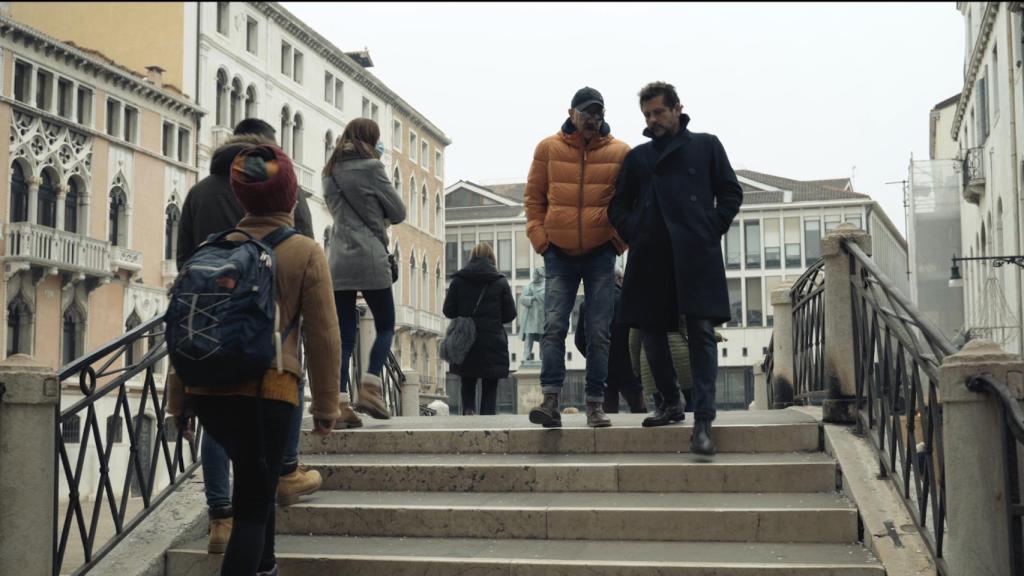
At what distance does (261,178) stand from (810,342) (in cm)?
523

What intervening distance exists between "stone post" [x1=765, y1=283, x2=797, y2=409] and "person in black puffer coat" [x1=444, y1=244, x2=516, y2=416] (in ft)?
8.29

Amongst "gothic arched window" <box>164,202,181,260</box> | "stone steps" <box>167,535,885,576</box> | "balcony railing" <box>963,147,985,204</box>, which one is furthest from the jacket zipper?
"gothic arched window" <box>164,202,181,260</box>

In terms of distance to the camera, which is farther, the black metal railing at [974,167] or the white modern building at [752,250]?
the white modern building at [752,250]

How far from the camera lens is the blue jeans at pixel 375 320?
7.68 metres

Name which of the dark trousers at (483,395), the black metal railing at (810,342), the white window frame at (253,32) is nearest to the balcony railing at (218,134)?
the white window frame at (253,32)

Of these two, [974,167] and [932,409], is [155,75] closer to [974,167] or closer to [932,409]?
[974,167]

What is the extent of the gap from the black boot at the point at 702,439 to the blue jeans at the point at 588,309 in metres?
0.74

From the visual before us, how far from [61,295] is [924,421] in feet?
106

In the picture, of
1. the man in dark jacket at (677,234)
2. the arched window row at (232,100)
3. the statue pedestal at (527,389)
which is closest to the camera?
the man in dark jacket at (677,234)

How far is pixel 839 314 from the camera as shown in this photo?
7113 millimetres

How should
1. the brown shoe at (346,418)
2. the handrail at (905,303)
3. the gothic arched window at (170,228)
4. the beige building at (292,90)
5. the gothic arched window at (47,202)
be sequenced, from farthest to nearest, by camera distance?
the beige building at (292,90) < the gothic arched window at (170,228) < the gothic arched window at (47,202) < the brown shoe at (346,418) < the handrail at (905,303)

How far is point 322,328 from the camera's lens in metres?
4.47

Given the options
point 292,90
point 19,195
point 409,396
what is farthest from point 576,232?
point 292,90

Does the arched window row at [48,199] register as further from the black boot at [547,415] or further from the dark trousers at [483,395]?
the black boot at [547,415]
